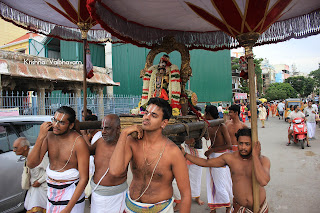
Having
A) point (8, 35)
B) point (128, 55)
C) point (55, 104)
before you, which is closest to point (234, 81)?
→ point (128, 55)

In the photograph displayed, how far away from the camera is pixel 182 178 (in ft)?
6.11

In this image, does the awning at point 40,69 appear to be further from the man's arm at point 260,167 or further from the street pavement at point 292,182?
the man's arm at point 260,167

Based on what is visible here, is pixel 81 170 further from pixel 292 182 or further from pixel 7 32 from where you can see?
pixel 7 32

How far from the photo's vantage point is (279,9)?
2836 millimetres

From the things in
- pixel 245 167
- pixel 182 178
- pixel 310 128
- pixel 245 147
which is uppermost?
pixel 245 147

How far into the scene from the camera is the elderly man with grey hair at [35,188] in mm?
2943

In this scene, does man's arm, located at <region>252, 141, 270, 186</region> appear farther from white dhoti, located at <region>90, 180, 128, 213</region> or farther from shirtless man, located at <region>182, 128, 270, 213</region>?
white dhoti, located at <region>90, 180, 128, 213</region>

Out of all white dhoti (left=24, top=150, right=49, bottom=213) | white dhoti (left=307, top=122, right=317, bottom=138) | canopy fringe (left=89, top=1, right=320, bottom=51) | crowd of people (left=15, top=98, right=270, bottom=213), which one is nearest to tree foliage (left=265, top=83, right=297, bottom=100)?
white dhoti (left=307, top=122, right=317, bottom=138)

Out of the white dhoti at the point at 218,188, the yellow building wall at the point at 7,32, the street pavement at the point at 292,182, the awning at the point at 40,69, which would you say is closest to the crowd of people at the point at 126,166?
the white dhoti at the point at 218,188

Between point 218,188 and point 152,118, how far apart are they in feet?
8.61

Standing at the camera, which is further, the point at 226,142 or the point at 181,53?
the point at 226,142

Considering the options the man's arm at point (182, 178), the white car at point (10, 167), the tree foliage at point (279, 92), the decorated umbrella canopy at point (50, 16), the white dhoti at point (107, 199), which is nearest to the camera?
the man's arm at point (182, 178)

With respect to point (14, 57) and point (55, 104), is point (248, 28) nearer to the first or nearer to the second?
point (55, 104)

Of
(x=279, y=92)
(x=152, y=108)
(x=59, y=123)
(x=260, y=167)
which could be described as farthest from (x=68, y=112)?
(x=279, y=92)
